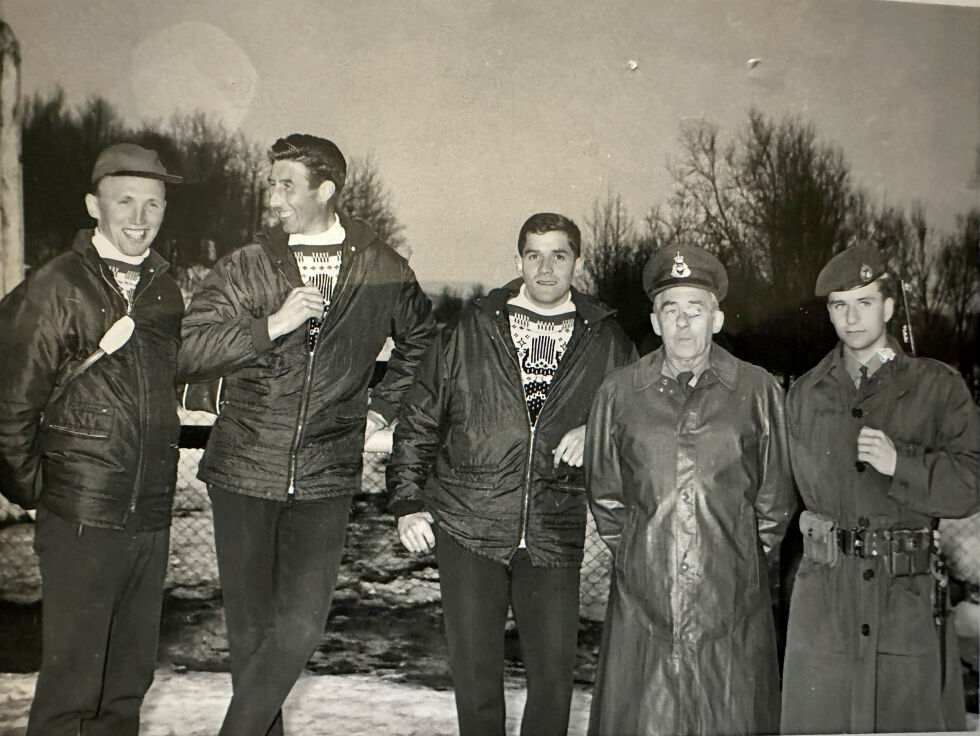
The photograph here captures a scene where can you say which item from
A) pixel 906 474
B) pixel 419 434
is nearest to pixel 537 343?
pixel 419 434

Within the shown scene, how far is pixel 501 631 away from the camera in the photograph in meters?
2.60

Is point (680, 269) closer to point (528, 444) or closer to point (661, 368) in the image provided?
point (661, 368)

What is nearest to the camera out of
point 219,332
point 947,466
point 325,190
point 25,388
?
point 25,388

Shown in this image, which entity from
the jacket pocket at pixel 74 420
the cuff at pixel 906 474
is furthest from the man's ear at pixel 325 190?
the cuff at pixel 906 474

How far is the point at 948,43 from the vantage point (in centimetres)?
300

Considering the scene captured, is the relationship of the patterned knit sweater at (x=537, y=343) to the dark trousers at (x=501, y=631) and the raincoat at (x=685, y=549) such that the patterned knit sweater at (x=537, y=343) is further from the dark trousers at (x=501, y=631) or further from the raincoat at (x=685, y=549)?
the dark trousers at (x=501, y=631)

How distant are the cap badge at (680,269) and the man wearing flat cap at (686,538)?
0.18 metres

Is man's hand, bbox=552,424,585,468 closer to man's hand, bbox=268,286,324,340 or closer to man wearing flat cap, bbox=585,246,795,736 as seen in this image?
man wearing flat cap, bbox=585,246,795,736

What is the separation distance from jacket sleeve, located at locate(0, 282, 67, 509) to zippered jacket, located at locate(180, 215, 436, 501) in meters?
0.35

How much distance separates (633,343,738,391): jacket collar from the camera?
2.62 metres

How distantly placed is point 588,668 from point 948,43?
2.32 m

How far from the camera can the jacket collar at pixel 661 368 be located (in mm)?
2623

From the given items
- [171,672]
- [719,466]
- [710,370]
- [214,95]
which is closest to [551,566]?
[719,466]

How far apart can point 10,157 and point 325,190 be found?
0.88 metres
